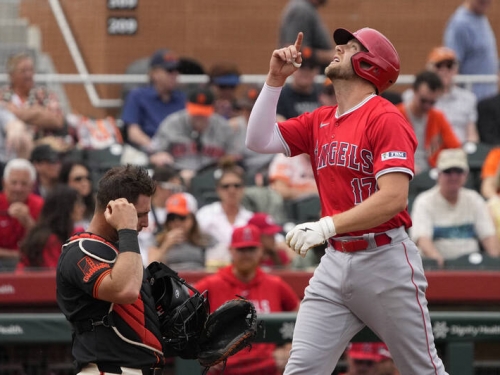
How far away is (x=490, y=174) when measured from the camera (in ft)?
27.5

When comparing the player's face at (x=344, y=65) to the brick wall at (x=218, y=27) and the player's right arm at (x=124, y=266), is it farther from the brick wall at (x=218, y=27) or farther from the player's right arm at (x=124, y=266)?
the brick wall at (x=218, y=27)

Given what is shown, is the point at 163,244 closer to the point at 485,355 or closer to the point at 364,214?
the point at 485,355

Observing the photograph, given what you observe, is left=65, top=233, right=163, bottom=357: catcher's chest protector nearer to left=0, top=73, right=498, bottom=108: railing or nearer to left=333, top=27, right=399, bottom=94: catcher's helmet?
left=333, top=27, right=399, bottom=94: catcher's helmet

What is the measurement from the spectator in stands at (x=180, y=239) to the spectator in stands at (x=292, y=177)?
1136 mm

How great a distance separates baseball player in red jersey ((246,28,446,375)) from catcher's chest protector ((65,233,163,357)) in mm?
625

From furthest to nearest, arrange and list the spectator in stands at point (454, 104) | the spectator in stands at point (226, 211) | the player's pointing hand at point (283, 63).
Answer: the spectator in stands at point (454, 104), the spectator in stands at point (226, 211), the player's pointing hand at point (283, 63)

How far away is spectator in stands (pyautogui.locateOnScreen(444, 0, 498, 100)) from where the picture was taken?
1053 cm

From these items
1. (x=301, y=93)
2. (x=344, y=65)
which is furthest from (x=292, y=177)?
(x=344, y=65)

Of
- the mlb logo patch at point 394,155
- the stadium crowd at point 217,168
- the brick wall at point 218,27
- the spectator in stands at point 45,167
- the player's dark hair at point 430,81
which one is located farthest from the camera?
the brick wall at point 218,27

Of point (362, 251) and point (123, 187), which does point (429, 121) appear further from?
point (123, 187)

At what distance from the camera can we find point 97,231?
3973 millimetres

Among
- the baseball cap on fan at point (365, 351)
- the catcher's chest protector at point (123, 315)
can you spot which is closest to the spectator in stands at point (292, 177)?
the baseball cap on fan at point (365, 351)

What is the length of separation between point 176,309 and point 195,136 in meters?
Result: 4.83

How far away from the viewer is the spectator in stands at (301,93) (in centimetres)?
937
